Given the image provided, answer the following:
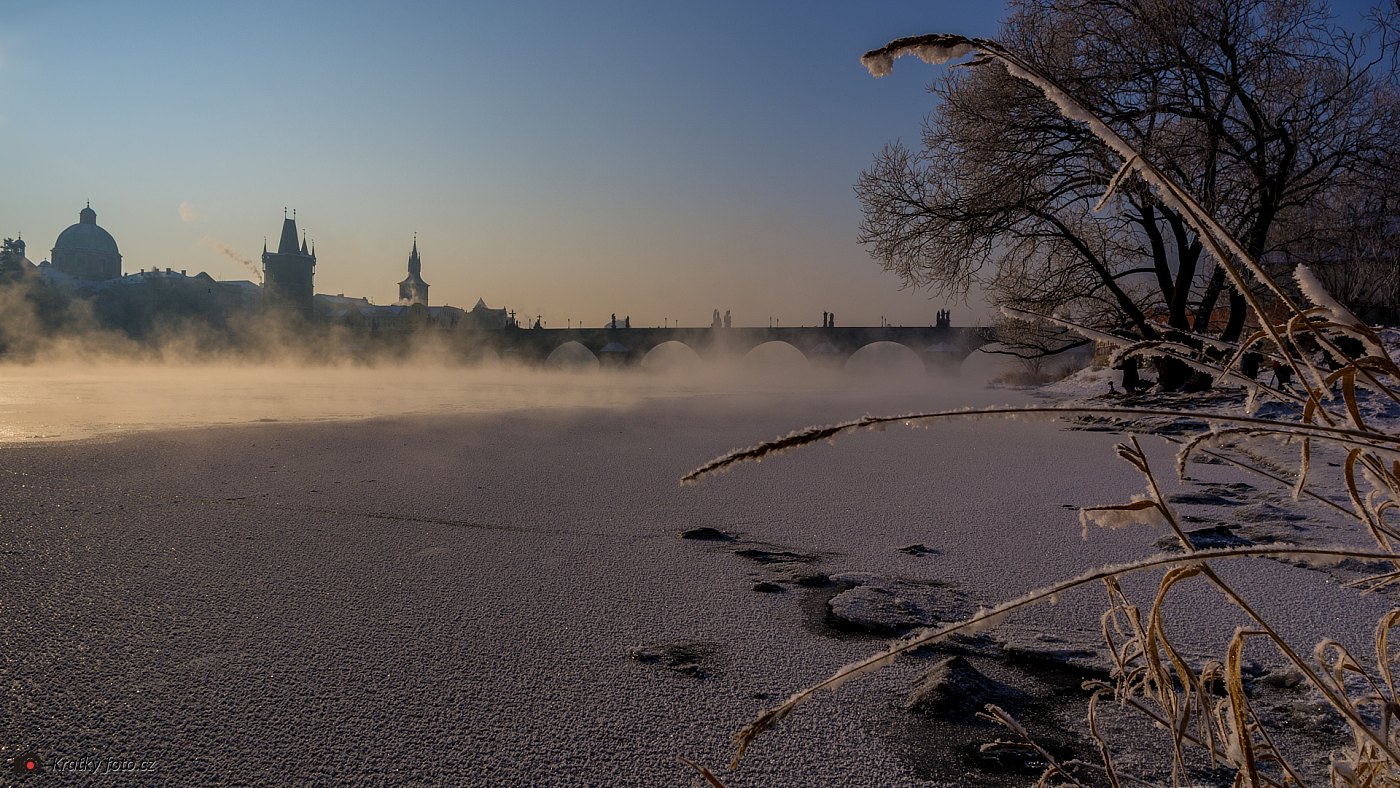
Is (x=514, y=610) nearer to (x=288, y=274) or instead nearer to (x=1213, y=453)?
(x=1213, y=453)

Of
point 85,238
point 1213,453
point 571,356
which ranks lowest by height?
point 1213,453

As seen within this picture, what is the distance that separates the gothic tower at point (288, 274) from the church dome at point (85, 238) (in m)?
24.6

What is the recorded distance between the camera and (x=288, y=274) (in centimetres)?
8025

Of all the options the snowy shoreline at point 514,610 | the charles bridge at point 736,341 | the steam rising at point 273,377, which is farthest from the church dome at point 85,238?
the snowy shoreline at point 514,610

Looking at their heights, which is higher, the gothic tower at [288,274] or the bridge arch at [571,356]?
the gothic tower at [288,274]

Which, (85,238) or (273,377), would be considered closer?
(273,377)

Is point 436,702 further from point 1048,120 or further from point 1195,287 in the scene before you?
point 1195,287

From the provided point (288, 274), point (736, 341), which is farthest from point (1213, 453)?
point (288, 274)

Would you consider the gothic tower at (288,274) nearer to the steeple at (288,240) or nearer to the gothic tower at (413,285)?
the steeple at (288,240)

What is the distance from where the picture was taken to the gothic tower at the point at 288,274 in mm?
79375

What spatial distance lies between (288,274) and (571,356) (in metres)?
33.4

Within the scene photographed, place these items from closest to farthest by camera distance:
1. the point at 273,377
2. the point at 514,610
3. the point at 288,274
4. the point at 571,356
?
the point at 514,610 → the point at 273,377 → the point at 571,356 → the point at 288,274

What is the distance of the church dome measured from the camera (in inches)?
3484

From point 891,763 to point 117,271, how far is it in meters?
114
